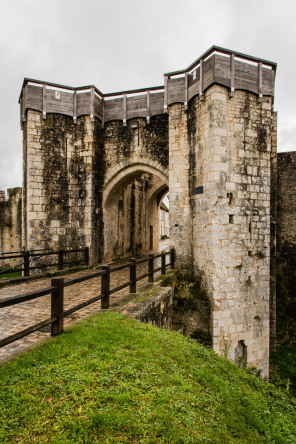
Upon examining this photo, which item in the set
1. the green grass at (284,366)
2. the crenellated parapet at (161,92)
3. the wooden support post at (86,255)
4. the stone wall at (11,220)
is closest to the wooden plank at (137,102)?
the crenellated parapet at (161,92)

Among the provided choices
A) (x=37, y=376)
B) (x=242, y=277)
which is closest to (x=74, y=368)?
(x=37, y=376)

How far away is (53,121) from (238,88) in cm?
627

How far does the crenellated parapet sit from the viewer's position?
7.64 m

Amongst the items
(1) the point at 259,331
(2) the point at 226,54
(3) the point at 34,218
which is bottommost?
(1) the point at 259,331

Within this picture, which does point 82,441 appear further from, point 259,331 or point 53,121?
point 53,121

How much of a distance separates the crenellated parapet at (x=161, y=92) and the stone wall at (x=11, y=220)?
5.81 m

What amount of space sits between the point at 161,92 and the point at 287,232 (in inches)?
295

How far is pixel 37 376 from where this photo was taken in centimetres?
267

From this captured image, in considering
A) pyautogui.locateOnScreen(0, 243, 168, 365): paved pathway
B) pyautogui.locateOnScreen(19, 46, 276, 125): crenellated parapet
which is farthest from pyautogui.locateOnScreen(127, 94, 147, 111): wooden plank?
pyautogui.locateOnScreen(0, 243, 168, 365): paved pathway

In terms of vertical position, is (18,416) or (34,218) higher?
(34,218)

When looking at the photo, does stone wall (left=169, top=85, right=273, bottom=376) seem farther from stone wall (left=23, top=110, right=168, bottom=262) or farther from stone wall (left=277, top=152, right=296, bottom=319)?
stone wall (left=277, top=152, right=296, bottom=319)

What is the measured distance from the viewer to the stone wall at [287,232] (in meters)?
11.2

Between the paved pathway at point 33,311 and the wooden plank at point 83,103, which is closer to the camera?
the paved pathway at point 33,311

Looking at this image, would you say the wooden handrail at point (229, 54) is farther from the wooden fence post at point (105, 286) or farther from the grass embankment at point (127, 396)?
the grass embankment at point (127, 396)
